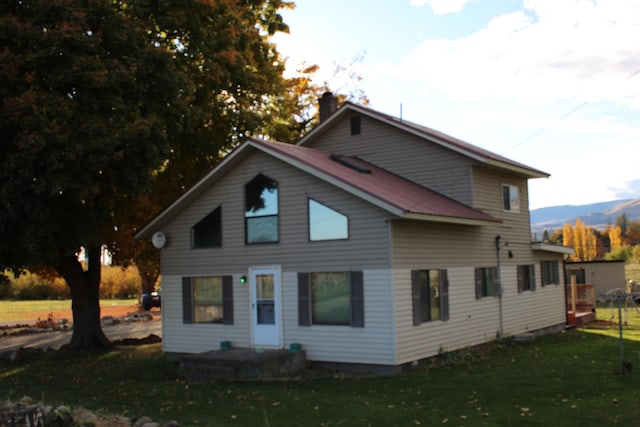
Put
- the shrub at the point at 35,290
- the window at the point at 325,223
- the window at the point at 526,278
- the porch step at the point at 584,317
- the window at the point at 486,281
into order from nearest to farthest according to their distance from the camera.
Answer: the window at the point at 325,223 < the window at the point at 486,281 < the window at the point at 526,278 < the porch step at the point at 584,317 < the shrub at the point at 35,290

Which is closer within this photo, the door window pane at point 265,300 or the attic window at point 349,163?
the door window pane at point 265,300

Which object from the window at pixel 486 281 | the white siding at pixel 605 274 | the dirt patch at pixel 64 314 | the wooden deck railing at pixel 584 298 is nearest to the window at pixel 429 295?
the window at pixel 486 281

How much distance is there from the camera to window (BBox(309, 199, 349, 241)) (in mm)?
15609

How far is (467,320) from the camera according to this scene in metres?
17.8

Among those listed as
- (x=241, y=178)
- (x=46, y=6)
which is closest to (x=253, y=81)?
(x=241, y=178)

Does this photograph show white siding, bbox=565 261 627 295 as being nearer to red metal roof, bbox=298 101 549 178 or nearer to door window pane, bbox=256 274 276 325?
red metal roof, bbox=298 101 549 178

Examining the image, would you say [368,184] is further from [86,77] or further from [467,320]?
[86,77]

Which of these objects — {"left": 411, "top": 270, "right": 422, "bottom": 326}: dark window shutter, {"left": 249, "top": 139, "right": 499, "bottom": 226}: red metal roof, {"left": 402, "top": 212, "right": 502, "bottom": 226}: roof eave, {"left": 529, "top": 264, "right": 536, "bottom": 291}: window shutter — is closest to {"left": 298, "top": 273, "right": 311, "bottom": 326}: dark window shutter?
{"left": 411, "top": 270, "right": 422, "bottom": 326}: dark window shutter

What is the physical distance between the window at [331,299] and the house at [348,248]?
0.09 feet

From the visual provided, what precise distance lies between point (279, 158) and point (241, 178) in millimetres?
1347

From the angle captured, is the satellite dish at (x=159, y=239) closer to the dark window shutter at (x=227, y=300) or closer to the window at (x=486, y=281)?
the dark window shutter at (x=227, y=300)

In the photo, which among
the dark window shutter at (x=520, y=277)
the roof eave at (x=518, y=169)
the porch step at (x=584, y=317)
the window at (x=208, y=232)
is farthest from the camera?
the porch step at (x=584, y=317)

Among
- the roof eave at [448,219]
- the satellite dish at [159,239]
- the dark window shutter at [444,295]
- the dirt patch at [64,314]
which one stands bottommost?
the dirt patch at [64,314]

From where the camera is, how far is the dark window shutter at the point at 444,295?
1670 centimetres
